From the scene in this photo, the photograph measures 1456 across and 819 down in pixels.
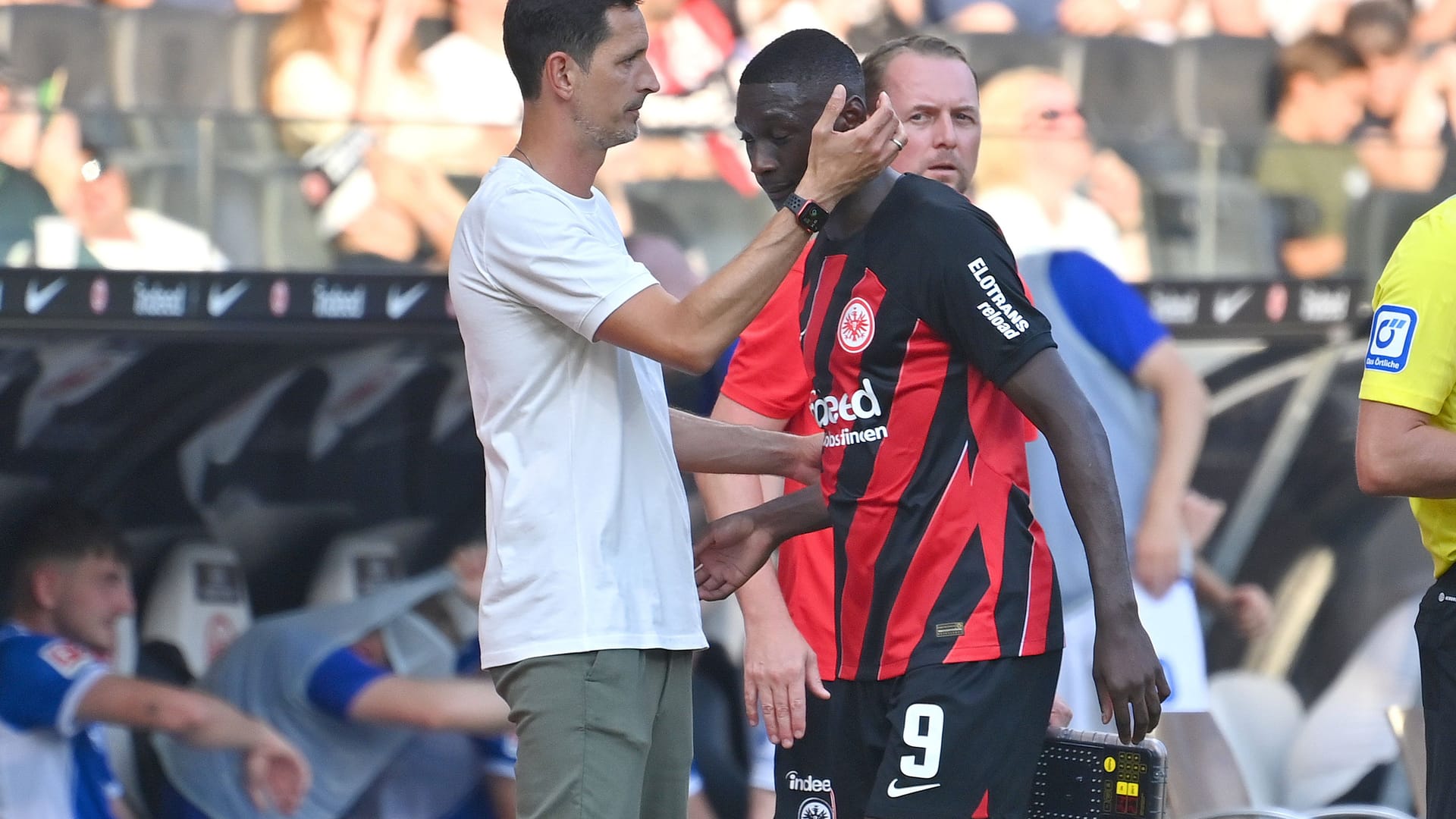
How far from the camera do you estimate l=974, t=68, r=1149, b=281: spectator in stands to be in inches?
209

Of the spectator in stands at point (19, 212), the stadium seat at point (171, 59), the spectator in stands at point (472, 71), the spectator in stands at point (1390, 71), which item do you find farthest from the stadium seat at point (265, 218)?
the spectator in stands at point (1390, 71)

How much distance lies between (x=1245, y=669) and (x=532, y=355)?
149 inches

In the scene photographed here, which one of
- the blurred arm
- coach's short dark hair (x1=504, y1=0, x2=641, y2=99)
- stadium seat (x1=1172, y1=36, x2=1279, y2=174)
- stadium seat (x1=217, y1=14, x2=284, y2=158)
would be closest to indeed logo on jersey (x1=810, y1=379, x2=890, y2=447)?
coach's short dark hair (x1=504, y1=0, x2=641, y2=99)

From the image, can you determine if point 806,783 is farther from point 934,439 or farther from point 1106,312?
point 1106,312

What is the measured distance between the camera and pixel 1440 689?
2.47 meters

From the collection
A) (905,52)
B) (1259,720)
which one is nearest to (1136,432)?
(1259,720)

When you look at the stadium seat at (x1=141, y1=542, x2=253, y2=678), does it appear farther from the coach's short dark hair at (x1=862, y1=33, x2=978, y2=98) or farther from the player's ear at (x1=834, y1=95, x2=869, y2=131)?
the player's ear at (x1=834, y1=95, x2=869, y2=131)

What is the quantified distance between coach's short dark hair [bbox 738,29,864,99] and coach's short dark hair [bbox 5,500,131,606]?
3025mm

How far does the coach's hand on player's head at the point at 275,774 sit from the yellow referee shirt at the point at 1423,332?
341 centimetres

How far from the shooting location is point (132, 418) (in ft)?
16.1

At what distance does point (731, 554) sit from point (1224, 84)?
4.00 m

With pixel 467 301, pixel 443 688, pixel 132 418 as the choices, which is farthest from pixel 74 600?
pixel 467 301

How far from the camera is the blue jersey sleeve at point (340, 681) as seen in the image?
4.99 metres

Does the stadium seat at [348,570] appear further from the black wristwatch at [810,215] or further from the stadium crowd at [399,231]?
the black wristwatch at [810,215]
